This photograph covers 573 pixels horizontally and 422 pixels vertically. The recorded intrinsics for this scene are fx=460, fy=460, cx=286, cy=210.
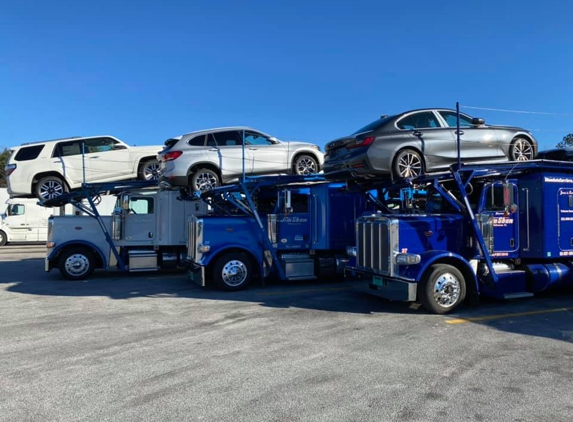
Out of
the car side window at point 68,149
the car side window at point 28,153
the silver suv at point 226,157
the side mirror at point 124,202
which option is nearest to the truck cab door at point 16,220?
the side mirror at point 124,202

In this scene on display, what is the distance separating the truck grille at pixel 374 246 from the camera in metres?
7.52

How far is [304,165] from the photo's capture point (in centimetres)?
1133

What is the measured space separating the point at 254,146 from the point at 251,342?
6.04 metres

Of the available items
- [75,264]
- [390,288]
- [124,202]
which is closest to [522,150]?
[390,288]

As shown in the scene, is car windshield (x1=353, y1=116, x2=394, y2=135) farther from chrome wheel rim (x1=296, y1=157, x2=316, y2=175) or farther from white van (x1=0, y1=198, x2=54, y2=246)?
white van (x1=0, y1=198, x2=54, y2=246)

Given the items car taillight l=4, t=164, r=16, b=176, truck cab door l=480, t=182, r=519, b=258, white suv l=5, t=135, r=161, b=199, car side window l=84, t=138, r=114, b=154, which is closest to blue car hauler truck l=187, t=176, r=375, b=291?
white suv l=5, t=135, r=161, b=199

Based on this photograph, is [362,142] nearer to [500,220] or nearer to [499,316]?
[500,220]

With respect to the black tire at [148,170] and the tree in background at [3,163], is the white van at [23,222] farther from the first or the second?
the tree in background at [3,163]

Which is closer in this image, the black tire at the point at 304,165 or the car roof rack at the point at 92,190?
the black tire at the point at 304,165

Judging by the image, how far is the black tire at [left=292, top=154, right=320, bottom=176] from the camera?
11.2 meters

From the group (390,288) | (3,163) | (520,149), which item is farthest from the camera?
(3,163)

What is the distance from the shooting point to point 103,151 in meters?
11.7

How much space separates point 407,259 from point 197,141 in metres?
5.64

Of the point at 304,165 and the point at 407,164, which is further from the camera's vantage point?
the point at 304,165
